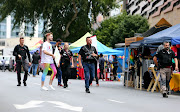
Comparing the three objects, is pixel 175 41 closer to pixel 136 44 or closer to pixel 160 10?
pixel 136 44

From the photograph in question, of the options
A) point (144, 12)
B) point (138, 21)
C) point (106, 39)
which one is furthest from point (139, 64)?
point (144, 12)

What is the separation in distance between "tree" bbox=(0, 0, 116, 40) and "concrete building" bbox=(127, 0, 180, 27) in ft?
20.7

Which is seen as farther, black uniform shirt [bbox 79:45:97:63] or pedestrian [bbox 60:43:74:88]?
pedestrian [bbox 60:43:74:88]

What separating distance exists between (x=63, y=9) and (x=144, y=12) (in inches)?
1502

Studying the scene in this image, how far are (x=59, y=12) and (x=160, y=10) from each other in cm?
2769

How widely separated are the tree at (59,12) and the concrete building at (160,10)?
6.31 metres

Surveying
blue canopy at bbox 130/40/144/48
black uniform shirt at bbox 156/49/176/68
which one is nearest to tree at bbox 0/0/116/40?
blue canopy at bbox 130/40/144/48

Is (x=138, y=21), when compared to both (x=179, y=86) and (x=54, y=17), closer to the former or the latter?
(x=54, y=17)

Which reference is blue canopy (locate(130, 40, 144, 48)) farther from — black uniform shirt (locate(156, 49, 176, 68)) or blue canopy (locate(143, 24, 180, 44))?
black uniform shirt (locate(156, 49, 176, 68))

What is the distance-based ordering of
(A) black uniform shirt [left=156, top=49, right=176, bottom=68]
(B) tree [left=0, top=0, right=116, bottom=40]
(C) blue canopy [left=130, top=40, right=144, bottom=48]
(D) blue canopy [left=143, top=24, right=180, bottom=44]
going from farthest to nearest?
1. (B) tree [left=0, top=0, right=116, bottom=40]
2. (C) blue canopy [left=130, top=40, right=144, bottom=48]
3. (D) blue canopy [left=143, top=24, right=180, bottom=44]
4. (A) black uniform shirt [left=156, top=49, right=176, bottom=68]

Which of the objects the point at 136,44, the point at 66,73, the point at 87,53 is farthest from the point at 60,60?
the point at 136,44

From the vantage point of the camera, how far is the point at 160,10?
5812 cm

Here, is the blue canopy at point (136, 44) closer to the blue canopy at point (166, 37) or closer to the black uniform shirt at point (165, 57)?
the blue canopy at point (166, 37)

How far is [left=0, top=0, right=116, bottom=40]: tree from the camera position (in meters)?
33.2
